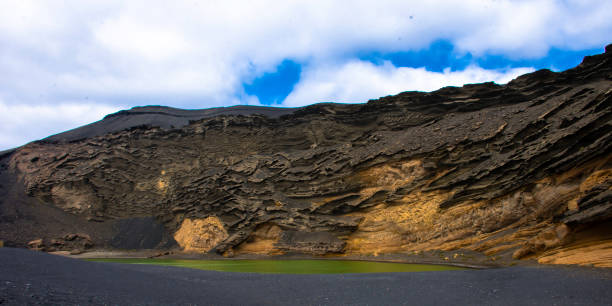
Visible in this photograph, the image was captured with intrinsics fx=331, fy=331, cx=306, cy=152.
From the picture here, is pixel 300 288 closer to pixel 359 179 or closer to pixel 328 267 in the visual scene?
pixel 328 267

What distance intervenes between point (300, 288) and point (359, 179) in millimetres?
13271

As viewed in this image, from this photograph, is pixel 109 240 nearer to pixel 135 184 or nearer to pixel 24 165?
pixel 135 184

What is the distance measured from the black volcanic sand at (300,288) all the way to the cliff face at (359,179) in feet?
10.8

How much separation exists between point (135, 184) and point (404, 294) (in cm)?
3092

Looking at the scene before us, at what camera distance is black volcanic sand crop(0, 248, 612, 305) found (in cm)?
572

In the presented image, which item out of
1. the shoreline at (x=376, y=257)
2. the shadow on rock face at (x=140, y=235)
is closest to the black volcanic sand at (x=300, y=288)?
the shoreline at (x=376, y=257)

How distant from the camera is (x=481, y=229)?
15.3m

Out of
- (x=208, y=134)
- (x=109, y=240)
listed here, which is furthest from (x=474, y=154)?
(x=109, y=240)

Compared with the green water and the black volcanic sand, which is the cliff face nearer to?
the green water

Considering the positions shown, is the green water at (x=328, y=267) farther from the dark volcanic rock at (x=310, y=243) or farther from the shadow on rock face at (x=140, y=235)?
the shadow on rock face at (x=140, y=235)

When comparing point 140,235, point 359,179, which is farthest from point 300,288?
point 140,235

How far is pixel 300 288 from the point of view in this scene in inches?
352

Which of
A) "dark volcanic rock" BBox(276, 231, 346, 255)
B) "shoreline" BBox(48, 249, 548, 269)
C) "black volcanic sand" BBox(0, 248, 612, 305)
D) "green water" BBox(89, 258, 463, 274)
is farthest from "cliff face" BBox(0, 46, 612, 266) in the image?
"black volcanic sand" BBox(0, 248, 612, 305)

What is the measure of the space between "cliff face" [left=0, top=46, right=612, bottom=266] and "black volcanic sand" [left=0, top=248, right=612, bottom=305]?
3.30 metres
